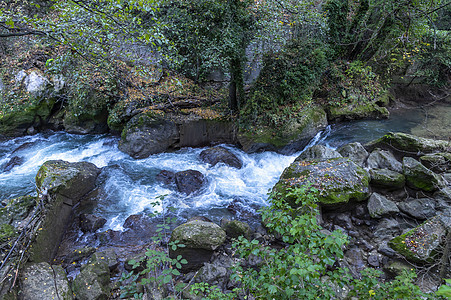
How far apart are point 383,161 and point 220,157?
5687 mm

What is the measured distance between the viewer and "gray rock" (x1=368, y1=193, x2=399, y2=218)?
20.4ft

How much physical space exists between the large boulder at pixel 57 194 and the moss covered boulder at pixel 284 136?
613cm

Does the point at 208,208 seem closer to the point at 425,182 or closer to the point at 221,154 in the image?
the point at 221,154

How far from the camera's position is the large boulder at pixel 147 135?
33.7 ft

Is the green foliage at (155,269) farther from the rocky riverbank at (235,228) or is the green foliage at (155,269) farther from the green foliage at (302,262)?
the green foliage at (302,262)

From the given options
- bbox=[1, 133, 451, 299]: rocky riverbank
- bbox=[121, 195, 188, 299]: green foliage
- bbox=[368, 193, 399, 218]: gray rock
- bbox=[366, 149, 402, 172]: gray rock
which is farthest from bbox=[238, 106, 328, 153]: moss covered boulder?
bbox=[121, 195, 188, 299]: green foliage

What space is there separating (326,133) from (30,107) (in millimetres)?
14360

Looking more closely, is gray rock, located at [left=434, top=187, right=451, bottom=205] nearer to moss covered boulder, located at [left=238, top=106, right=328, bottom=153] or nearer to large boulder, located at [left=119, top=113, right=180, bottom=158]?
moss covered boulder, located at [left=238, top=106, right=328, bottom=153]

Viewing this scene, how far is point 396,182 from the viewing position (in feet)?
22.4

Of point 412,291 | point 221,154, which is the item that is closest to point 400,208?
point 412,291

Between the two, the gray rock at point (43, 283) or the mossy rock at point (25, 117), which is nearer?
the gray rock at point (43, 283)

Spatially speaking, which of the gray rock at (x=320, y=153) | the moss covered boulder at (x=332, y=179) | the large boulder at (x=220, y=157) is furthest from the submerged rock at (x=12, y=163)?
the gray rock at (x=320, y=153)

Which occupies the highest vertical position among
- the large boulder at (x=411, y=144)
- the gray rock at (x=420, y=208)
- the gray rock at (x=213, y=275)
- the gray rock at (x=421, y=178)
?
the large boulder at (x=411, y=144)

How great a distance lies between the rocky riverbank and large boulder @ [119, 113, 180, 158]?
7.58 feet
